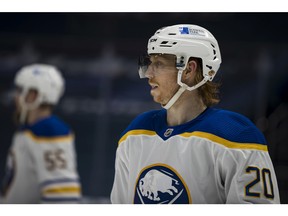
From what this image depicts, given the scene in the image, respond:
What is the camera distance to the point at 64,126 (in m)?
4.29

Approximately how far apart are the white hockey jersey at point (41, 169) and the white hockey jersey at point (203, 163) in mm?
1282

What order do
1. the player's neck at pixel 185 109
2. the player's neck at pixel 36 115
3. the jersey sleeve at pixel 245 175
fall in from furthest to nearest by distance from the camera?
the player's neck at pixel 36 115, the player's neck at pixel 185 109, the jersey sleeve at pixel 245 175

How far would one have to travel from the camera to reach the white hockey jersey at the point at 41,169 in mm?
3672

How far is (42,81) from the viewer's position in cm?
419

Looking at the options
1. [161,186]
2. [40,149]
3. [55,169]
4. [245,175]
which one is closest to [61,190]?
[55,169]

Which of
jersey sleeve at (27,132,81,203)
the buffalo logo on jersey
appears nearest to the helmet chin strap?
the buffalo logo on jersey

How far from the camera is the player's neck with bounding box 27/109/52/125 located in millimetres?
4064

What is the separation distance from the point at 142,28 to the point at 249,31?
733mm

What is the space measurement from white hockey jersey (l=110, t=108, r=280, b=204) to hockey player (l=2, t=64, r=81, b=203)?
1297mm

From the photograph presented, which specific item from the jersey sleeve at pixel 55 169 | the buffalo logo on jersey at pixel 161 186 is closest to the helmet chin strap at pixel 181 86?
the buffalo logo on jersey at pixel 161 186

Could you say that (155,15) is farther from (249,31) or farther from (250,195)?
(250,195)

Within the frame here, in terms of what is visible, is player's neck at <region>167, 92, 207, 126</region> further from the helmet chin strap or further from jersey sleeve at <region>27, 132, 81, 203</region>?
jersey sleeve at <region>27, 132, 81, 203</region>

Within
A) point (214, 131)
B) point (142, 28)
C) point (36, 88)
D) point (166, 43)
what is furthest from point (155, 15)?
point (214, 131)

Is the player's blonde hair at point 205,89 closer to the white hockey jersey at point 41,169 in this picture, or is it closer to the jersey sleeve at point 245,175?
the jersey sleeve at point 245,175
